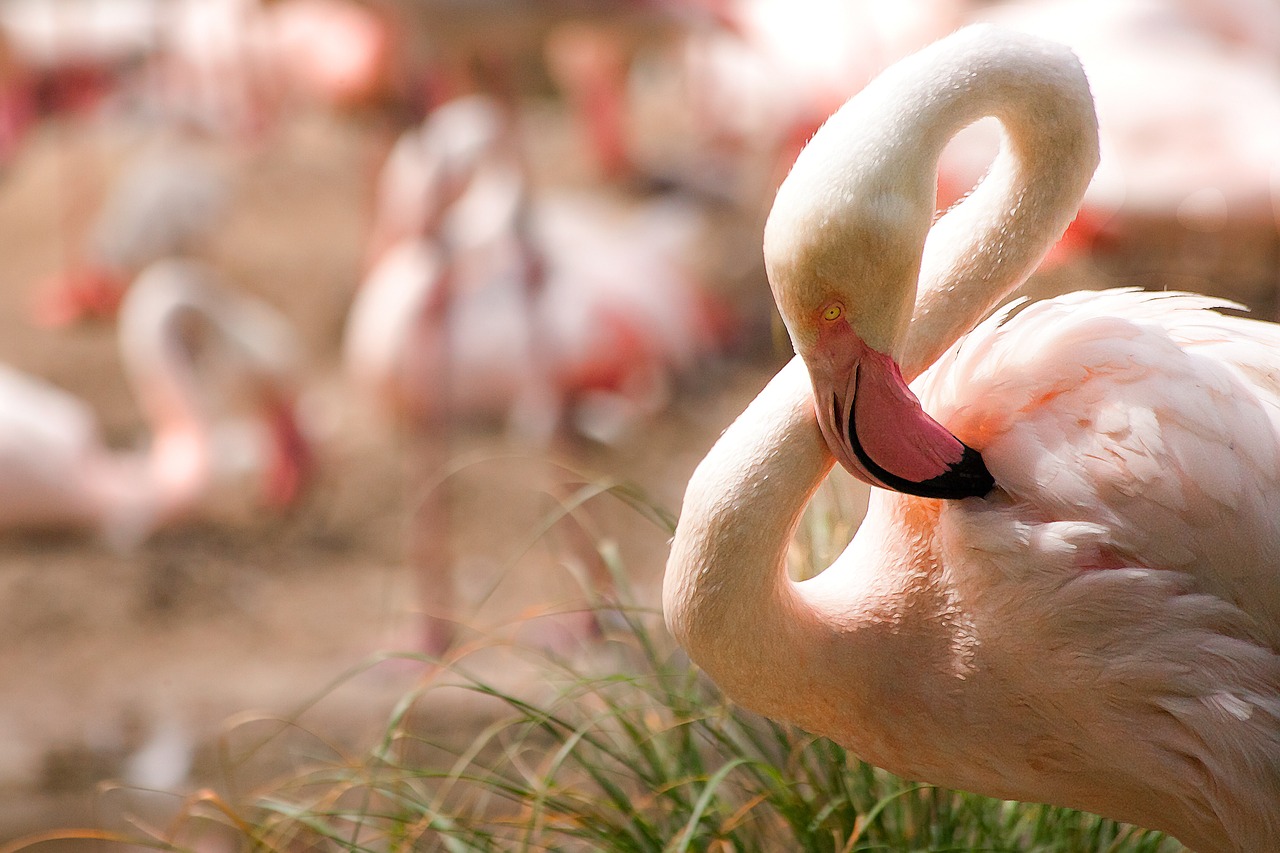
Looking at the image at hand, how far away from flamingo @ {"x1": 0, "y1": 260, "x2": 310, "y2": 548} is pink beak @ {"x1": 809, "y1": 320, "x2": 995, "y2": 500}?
3.99 metres

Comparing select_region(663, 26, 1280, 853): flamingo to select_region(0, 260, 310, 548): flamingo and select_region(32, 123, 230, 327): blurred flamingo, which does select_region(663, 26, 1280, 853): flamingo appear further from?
select_region(32, 123, 230, 327): blurred flamingo

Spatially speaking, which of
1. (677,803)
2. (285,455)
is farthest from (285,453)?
(677,803)

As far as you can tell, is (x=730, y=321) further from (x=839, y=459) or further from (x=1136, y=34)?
(x=839, y=459)

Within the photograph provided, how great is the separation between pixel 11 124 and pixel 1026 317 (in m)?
6.86

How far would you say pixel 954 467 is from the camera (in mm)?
1518

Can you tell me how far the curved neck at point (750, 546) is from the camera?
153cm

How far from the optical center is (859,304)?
142cm

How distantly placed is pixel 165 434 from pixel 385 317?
1019mm

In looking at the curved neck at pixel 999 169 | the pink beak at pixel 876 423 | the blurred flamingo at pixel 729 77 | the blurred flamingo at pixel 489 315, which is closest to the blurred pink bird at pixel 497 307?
the blurred flamingo at pixel 489 315

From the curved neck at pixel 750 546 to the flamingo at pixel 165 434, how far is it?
384 centimetres

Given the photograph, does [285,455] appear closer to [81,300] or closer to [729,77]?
[81,300]

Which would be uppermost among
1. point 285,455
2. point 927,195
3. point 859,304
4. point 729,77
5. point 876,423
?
point 729,77

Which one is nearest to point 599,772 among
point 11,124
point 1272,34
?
point 1272,34

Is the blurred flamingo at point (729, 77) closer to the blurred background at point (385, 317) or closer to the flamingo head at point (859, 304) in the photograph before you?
the blurred background at point (385, 317)
